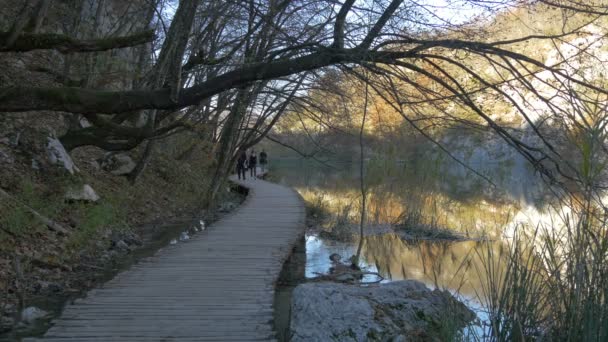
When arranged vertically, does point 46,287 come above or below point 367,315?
below

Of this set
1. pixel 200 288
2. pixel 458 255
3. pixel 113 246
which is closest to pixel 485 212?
pixel 458 255

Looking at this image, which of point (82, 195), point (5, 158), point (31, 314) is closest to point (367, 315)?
point (31, 314)

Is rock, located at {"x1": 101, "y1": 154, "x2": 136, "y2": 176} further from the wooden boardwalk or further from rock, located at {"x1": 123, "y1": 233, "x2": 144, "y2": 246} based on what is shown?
the wooden boardwalk

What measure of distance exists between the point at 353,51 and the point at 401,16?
3.41 ft

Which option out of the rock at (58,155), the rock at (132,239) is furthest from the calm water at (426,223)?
the rock at (58,155)

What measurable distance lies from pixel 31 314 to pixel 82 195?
4.36 meters

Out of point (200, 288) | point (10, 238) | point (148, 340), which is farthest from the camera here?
point (10, 238)

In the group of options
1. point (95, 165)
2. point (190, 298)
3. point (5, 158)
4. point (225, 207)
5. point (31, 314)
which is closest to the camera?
point (31, 314)

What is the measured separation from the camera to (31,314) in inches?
204

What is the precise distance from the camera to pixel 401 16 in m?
5.69

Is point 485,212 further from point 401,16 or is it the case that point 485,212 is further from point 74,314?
point 74,314

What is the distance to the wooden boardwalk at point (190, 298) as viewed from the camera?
451 centimetres

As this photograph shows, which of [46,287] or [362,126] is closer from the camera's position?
[46,287]

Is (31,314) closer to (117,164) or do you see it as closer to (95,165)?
(95,165)
